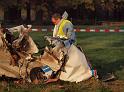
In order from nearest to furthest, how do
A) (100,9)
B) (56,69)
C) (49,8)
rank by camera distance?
(56,69), (49,8), (100,9)

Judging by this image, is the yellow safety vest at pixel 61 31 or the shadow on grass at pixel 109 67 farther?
the shadow on grass at pixel 109 67

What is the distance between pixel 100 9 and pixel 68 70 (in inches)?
2508

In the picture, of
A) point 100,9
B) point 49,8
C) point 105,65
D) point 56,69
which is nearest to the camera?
point 56,69

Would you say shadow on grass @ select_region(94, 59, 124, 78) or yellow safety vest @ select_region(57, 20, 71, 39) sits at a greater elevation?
yellow safety vest @ select_region(57, 20, 71, 39)

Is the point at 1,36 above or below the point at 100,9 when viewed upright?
above

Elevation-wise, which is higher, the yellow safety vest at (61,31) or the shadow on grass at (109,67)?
the yellow safety vest at (61,31)

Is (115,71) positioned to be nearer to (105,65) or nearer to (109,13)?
(105,65)

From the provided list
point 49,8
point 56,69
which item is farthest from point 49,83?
point 49,8

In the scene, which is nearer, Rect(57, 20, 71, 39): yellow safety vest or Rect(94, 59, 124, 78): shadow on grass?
Rect(57, 20, 71, 39): yellow safety vest

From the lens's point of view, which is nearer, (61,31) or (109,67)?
(61,31)

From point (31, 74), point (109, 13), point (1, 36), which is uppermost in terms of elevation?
point (1, 36)

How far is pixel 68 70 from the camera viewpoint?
1136 centimetres

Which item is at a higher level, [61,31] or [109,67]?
A: [61,31]

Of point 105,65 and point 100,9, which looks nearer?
point 105,65
